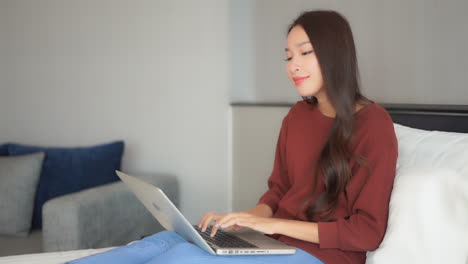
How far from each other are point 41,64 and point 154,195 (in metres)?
2.16

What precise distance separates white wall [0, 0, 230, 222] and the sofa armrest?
267mm

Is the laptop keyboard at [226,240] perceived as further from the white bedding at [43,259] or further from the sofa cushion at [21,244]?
the sofa cushion at [21,244]

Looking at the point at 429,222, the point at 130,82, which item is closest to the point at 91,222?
the point at 130,82

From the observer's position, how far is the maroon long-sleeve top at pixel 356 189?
1.48m

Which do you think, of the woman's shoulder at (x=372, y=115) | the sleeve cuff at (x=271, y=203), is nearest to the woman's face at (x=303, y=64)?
the woman's shoulder at (x=372, y=115)

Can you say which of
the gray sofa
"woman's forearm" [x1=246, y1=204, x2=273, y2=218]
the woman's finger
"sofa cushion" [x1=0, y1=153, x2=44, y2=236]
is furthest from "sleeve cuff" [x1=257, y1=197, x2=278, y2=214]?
"sofa cushion" [x1=0, y1=153, x2=44, y2=236]

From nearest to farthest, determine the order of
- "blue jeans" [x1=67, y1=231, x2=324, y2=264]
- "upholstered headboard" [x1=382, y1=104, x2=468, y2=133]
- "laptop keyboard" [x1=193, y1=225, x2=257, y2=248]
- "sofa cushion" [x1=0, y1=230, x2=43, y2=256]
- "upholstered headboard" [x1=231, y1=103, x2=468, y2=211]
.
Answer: "blue jeans" [x1=67, y1=231, x2=324, y2=264]
"laptop keyboard" [x1=193, y1=225, x2=257, y2=248]
"upholstered headboard" [x1=382, y1=104, x2=468, y2=133]
"sofa cushion" [x1=0, y1=230, x2=43, y2=256]
"upholstered headboard" [x1=231, y1=103, x2=468, y2=211]

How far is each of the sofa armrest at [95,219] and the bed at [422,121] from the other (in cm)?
50

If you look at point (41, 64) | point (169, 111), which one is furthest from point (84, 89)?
point (169, 111)

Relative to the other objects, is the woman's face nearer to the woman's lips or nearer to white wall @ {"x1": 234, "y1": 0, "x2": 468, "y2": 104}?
the woman's lips

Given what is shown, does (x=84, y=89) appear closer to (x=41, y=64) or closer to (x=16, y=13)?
(x=41, y=64)

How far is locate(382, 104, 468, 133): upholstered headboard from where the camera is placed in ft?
5.80

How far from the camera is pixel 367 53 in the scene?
2.29m

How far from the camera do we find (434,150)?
1.60 m
